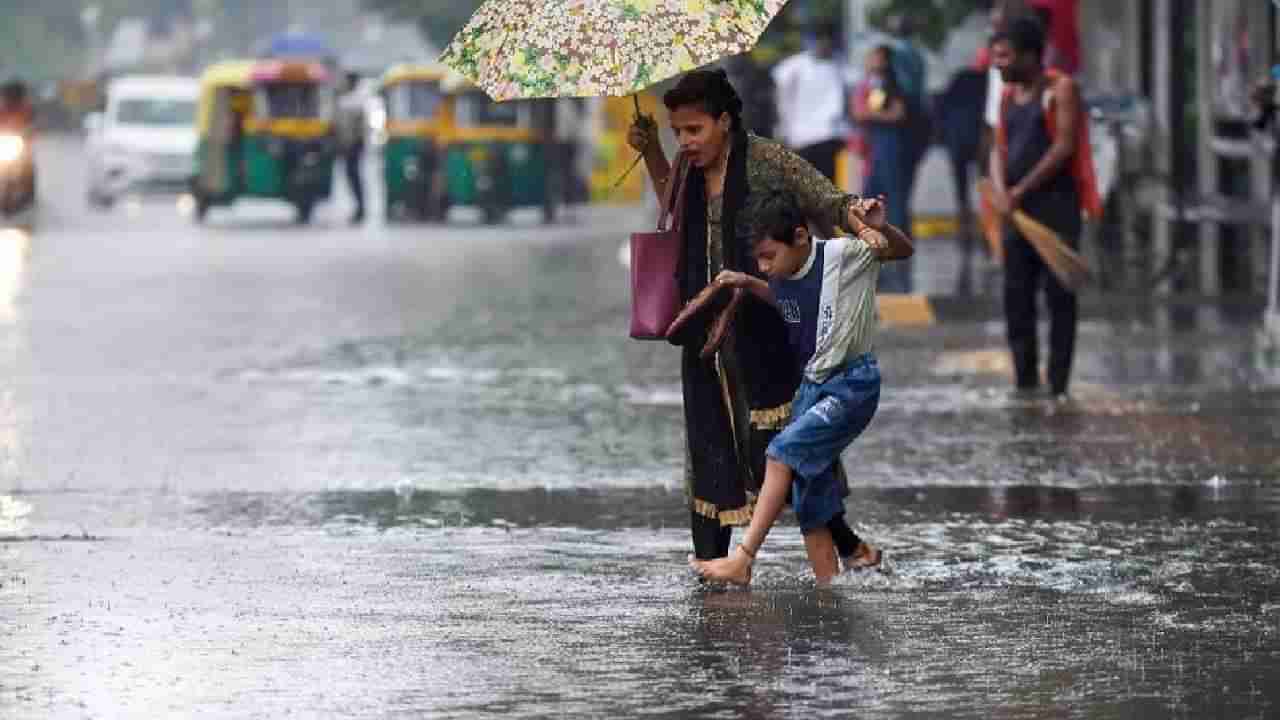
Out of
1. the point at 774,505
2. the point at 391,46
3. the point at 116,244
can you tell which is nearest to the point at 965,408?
the point at 774,505

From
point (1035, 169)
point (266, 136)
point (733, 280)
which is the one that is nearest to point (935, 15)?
point (1035, 169)

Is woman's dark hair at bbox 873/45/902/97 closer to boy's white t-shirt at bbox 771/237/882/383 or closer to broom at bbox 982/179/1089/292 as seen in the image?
broom at bbox 982/179/1089/292

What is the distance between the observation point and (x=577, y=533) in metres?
10.5

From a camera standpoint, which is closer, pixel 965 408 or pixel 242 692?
pixel 242 692

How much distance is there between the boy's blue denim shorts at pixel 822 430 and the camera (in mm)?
9109

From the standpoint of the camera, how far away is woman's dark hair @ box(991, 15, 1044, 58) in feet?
46.4

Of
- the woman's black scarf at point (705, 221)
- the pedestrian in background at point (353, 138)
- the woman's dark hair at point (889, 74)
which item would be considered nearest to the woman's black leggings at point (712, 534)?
the woman's black scarf at point (705, 221)

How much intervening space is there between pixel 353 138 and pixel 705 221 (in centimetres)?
3278

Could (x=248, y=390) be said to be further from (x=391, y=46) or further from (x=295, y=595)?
(x=391, y=46)

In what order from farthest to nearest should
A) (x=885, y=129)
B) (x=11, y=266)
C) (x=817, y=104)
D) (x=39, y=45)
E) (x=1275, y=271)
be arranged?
(x=39, y=45), (x=11, y=266), (x=817, y=104), (x=885, y=129), (x=1275, y=271)

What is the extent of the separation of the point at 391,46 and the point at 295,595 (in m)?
131

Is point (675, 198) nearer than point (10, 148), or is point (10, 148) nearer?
point (675, 198)

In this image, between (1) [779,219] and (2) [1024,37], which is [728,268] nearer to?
(1) [779,219]

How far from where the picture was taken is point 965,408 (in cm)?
1448
